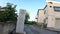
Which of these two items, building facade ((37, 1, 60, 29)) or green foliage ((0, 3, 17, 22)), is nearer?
green foliage ((0, 3, 17, 22))

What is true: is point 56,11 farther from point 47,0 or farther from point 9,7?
point 9,7

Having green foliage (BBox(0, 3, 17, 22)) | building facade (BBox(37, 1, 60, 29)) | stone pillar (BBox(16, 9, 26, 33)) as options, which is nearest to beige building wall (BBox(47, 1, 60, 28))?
building facade (BBox(37, 1, 60, 29))

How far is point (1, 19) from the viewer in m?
11.8

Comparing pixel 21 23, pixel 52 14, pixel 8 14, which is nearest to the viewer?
pixel 21 23

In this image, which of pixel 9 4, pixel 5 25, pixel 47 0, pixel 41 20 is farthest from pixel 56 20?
pixel 5 25

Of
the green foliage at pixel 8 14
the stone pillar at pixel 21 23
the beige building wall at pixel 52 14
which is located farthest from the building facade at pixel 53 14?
the stone pillar at pixel 21 23

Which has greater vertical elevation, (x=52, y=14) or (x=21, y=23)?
(x=52, y=14)

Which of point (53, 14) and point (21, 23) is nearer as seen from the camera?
point (21, 23)

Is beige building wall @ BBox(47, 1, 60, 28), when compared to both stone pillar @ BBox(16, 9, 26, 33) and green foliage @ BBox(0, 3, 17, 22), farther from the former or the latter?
stone pillar @ BBox(16, 9, 26, 33)

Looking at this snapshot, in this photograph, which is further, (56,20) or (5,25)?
(56,20)

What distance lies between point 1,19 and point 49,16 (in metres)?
17.1

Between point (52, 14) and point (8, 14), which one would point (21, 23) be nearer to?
point (8, 14)

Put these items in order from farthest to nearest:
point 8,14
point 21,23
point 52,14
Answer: point 52,14, point 8,14, point 21,23

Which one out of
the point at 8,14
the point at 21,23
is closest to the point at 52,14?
the point at 8,14
